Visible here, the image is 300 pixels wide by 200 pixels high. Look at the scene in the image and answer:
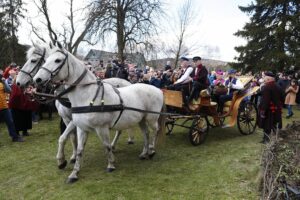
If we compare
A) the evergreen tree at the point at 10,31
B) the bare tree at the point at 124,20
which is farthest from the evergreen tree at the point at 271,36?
the evergreen tree at the point at 10,31

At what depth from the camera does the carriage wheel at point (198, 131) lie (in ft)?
26.5

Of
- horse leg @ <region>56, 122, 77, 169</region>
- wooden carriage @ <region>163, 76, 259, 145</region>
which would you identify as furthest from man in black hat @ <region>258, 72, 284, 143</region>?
horse leg @ <region>56, 122, 77, 169</region>

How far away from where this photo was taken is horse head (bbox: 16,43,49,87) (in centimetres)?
622

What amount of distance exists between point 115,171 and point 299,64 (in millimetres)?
16897

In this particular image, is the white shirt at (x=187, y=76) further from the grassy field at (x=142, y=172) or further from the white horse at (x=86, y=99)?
the white horse at (x=86, y=99)

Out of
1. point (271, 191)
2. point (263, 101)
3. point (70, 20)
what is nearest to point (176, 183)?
point (271, 191)

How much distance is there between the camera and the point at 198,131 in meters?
8.23

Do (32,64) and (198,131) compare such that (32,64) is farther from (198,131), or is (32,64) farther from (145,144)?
(198,131)

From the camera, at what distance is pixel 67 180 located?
19.2 ft

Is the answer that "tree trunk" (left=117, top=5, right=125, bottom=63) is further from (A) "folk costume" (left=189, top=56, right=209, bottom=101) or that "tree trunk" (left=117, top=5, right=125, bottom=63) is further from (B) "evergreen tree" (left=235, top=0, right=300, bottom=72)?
(A) "folk costume" (left=189, top=56, right=209, bottom=101)

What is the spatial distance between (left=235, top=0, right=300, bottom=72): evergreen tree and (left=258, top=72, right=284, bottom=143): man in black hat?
1324 centimetres

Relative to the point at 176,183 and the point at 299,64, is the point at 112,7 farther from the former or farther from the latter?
the point at 176,183

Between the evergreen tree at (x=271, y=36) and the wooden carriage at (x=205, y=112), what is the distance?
477 inches

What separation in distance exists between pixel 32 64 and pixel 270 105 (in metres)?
5.32
